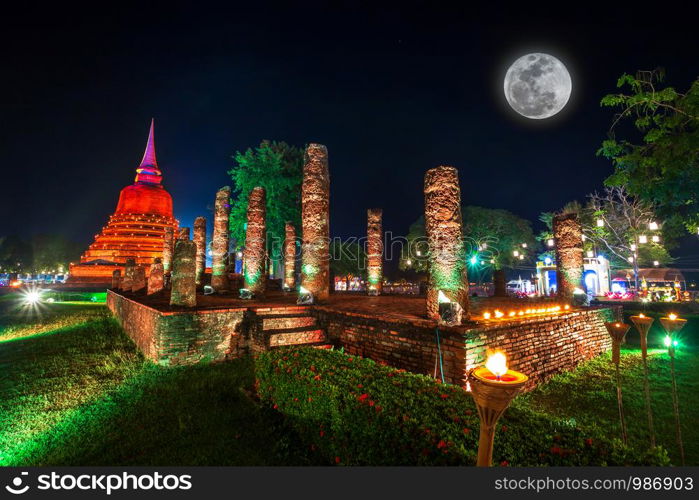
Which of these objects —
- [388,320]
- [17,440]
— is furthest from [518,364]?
[17,440]

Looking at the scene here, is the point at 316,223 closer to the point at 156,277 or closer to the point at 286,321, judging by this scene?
the point at 286,321

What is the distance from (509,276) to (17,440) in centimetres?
5125

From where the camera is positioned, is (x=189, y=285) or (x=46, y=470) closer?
(x=46, y=470)

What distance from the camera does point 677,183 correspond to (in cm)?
1052

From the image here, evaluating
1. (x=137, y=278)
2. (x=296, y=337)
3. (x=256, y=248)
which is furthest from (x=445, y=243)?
(x=137, y=278)

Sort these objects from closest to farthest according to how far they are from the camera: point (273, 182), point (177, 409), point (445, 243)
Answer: point (177, 409)
point (445, 243)
point (273, 182)

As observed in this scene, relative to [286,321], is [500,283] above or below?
above

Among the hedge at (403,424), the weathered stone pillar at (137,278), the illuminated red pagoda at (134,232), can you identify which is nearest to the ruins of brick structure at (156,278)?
the weathered stone pillar at (137,278)

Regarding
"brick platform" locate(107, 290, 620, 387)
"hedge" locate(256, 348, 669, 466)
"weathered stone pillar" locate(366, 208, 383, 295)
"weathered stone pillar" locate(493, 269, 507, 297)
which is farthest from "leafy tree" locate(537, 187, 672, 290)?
"hedge" locate(256, 348, 669, 466)

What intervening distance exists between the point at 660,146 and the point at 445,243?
802 centimetres

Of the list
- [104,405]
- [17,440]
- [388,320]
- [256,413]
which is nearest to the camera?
[17,440]

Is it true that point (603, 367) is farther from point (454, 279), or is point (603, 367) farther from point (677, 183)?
point (677, 183)

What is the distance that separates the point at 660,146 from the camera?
31.5 feet

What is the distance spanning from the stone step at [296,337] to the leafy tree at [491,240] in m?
27.7
